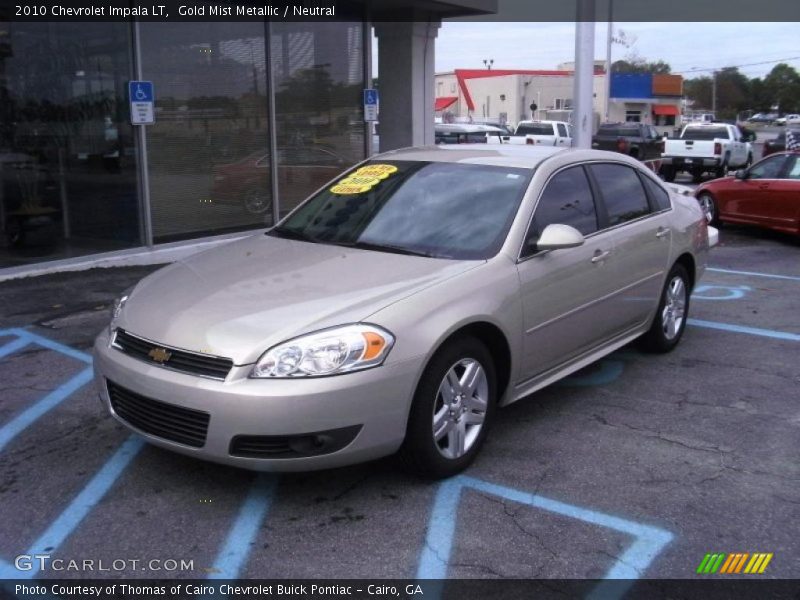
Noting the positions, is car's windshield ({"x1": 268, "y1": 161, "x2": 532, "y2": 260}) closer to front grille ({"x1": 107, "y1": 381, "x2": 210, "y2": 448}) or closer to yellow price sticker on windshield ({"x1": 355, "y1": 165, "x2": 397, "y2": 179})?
yellow price sticker on windshield ({"x1": 355, "y1": 165, "x2": 397, "y2": 179})

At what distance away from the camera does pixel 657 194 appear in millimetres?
6203

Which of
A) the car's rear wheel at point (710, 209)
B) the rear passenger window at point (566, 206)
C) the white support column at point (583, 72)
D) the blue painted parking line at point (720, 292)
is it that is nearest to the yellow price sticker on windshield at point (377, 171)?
the rear passenger window at point (566, 206)

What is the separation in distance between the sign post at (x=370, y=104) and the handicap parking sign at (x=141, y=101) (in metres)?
3.88

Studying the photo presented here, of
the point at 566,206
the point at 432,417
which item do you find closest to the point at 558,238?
the point at 566,206

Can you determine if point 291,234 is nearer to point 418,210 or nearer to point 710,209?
point 418,210

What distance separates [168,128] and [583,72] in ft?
21.0

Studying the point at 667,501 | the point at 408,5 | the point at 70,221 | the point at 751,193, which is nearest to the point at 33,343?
the point at 70,221

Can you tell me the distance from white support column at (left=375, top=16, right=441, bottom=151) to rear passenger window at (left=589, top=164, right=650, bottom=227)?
7909 mm

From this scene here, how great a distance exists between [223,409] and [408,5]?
32.2 ft

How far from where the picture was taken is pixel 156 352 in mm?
3746

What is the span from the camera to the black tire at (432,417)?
3814 mm

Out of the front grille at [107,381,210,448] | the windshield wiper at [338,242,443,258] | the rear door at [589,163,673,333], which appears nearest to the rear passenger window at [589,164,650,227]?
the rear door at [589,163,673,333]

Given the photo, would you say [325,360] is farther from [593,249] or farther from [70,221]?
[70,221]

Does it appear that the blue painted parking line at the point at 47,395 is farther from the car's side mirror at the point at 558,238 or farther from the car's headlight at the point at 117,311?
the car's side mirror at the point at 558,238
